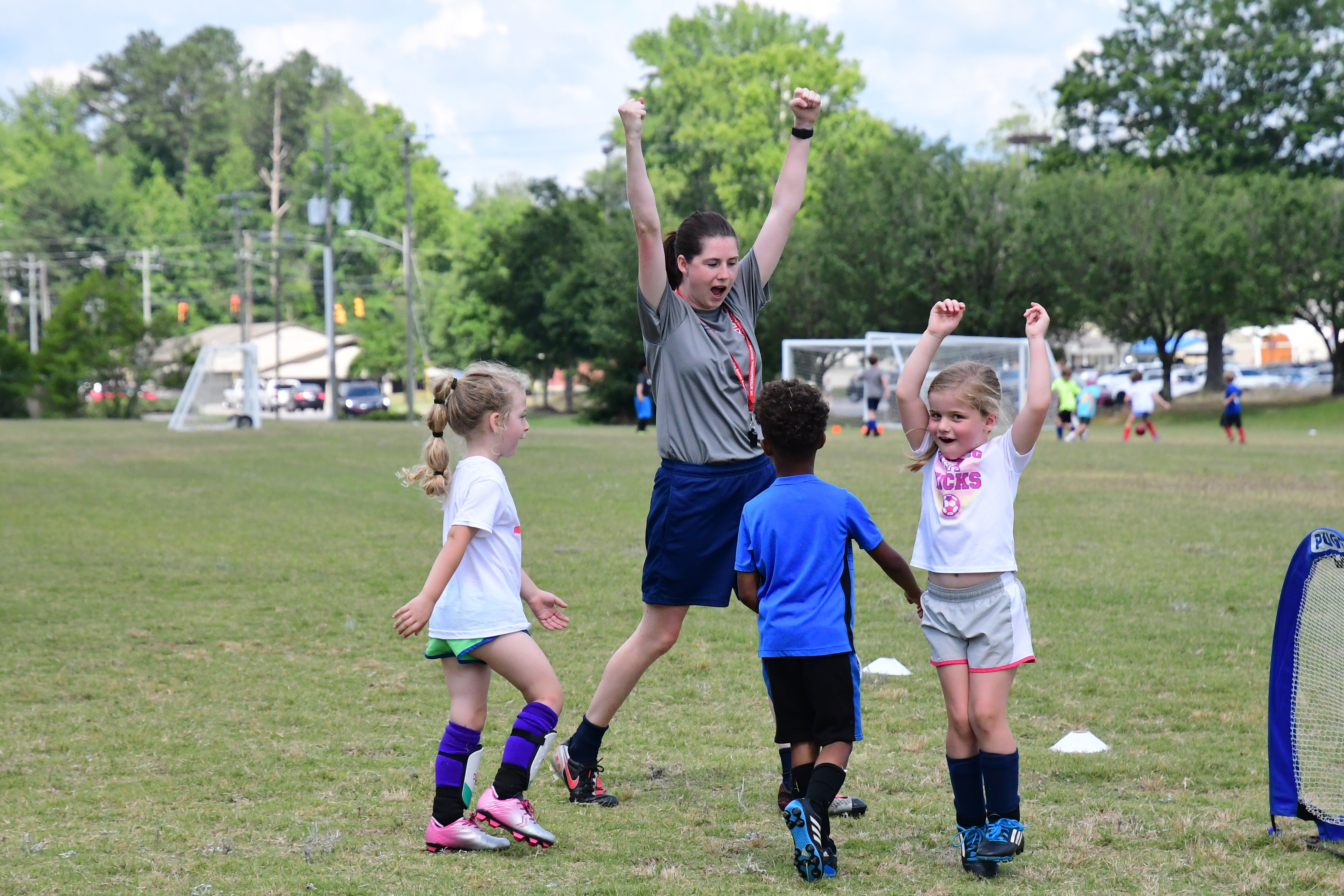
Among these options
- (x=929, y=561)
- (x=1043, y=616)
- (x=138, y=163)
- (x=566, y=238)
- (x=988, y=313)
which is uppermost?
(x=138, y=163)

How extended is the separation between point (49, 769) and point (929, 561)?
340cm

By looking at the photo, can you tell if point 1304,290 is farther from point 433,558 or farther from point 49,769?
point 49,769

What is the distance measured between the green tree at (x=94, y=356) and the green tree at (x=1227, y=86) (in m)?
36.5

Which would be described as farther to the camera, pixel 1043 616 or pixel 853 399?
pixel 853 399

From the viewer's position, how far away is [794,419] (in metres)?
3.93

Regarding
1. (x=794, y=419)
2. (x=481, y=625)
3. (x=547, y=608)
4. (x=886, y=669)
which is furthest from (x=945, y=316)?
(x=886, y=669)

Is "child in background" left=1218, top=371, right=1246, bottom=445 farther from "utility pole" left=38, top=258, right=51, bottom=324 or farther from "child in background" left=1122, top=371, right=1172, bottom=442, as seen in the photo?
"utility pole" left=38, top=258, right=51, bottom=324

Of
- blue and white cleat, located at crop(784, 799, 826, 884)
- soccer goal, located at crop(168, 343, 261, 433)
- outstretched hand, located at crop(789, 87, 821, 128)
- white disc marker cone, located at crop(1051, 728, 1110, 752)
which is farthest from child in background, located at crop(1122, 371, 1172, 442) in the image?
blue and white cleat, located at crop(784, 799, 826, 884)

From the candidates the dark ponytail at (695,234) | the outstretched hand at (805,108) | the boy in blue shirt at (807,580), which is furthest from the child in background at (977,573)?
the outstretched hand at (805,108)

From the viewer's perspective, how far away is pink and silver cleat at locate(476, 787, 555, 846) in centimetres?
408

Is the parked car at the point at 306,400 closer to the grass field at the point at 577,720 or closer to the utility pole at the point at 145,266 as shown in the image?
the utility pole at the point at 145,266

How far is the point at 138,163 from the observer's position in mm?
107812

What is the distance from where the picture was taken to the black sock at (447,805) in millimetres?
4109

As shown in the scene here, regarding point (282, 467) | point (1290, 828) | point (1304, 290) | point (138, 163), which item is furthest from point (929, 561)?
point (138, 163)
